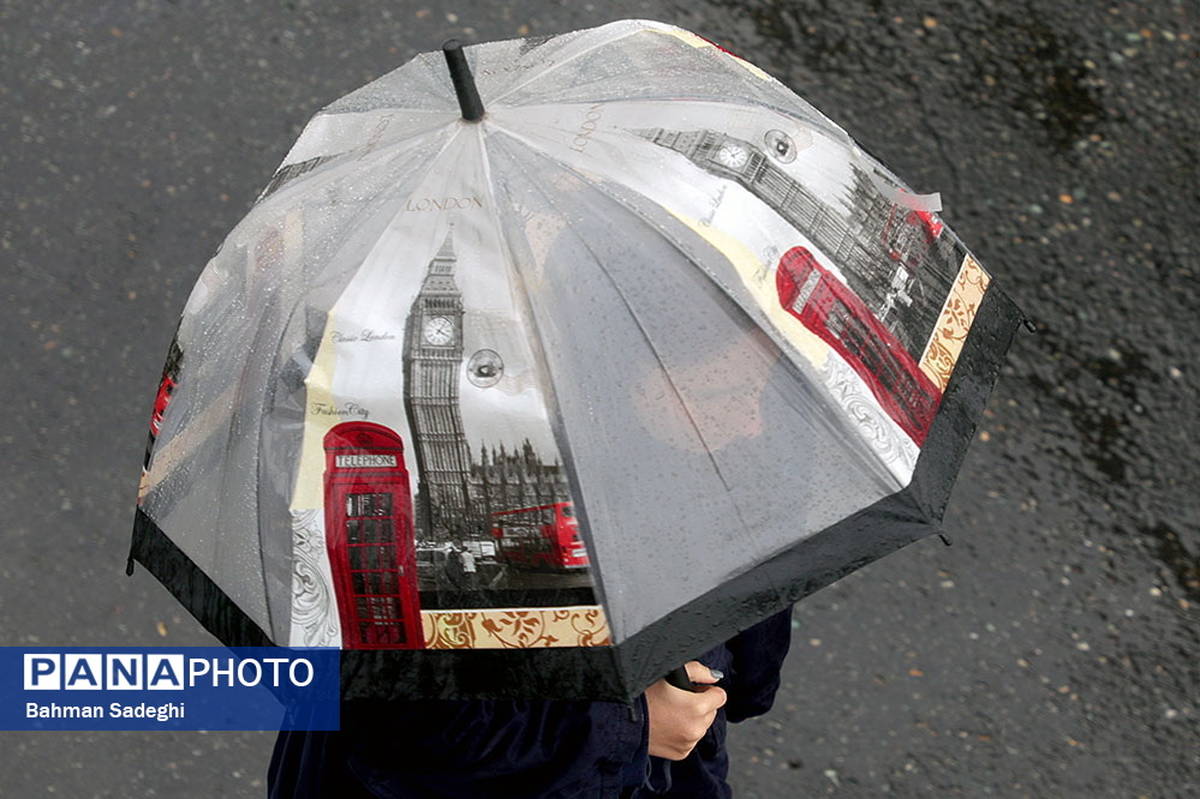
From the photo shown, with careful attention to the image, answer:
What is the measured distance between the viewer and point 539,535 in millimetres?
1742

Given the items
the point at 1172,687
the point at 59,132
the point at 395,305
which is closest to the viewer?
the point at 395,305

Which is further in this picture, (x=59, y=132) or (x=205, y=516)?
(x=59, y=132)

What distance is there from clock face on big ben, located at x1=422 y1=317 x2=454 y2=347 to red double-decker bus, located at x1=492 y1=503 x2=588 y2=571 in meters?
0.21

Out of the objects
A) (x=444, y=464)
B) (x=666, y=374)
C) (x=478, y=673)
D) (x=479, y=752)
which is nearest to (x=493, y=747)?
(x=479, y=752)

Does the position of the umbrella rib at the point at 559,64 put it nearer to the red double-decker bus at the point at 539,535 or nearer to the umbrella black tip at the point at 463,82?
the umbrella black tip at the point at 463,82

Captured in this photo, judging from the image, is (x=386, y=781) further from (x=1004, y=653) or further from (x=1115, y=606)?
(x=1115, y=606)

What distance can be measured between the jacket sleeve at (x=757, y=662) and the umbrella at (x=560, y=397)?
22.5 inches

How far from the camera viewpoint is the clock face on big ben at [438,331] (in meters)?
1.71

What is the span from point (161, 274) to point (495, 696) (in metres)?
2.61

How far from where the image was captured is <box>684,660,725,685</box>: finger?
2.16 metres

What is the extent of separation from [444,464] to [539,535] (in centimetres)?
14

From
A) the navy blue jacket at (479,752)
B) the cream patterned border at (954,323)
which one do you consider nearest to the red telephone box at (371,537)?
the navy blue jacket at (479,752)

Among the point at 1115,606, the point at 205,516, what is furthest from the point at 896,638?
the point at 205,516

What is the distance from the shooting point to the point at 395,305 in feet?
5.68
